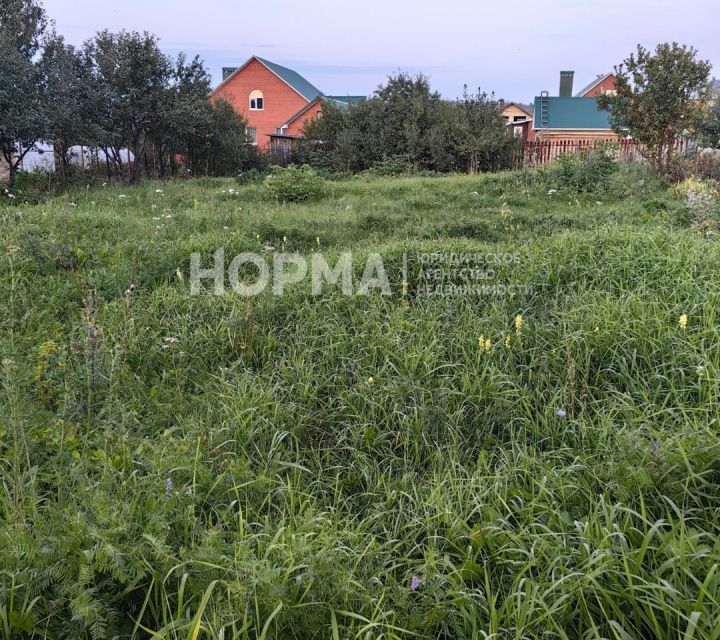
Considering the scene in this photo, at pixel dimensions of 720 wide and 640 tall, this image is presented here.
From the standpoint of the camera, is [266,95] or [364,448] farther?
[266,95]

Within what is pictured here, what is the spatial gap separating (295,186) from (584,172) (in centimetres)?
515

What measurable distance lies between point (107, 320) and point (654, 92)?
1059 cm

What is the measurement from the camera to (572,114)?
25.0 meters

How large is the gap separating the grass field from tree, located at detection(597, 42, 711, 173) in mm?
6822

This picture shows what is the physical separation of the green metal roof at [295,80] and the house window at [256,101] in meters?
1.47

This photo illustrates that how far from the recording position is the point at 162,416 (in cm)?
309

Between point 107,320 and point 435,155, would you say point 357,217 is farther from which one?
point 435,155

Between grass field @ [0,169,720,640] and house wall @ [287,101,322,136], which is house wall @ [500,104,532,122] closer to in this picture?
house wall @ [287,101,322,136]

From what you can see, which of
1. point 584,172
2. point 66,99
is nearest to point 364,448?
point 584,172

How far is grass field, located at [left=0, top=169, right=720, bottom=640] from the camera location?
170 cm

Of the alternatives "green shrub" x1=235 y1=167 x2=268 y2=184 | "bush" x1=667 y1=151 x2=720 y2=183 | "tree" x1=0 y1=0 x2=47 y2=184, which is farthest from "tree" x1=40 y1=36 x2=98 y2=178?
"bush" x1=667 y1=151 x2=720 y2=183

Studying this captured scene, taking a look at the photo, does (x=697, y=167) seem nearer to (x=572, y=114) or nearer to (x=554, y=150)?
(x=554, y=150)

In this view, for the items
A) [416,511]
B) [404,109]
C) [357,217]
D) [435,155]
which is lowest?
[416,511]

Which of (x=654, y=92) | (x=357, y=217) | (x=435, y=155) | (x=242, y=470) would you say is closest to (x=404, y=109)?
(x=435, y=155)
